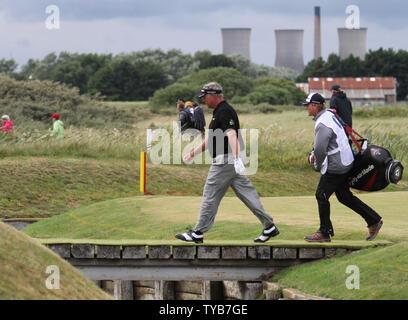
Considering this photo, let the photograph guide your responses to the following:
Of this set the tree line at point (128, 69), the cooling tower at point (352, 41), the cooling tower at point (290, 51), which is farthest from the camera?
the cooling tower at point (290, 51)

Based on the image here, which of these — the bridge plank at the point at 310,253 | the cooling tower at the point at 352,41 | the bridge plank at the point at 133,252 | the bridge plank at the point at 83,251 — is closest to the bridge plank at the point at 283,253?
the bridge plank at the point at 310,253

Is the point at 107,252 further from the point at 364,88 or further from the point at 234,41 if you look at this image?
the point at 234,41

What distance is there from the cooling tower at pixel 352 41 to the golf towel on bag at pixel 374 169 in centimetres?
15539

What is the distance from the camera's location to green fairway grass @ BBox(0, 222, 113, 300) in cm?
814

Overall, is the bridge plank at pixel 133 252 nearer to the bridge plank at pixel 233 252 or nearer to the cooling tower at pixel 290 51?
the bridge plank at pixel 233 252

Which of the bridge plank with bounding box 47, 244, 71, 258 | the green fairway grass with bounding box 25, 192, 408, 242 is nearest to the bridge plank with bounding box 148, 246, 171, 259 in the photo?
the bridge plank with bounding box 47, 244, 71, 258

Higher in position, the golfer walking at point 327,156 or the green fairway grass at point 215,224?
the golfer walking at point 327,156

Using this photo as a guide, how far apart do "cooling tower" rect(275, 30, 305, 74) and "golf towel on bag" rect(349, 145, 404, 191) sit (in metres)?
167

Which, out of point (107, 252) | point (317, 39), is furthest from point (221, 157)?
point (317, 39)

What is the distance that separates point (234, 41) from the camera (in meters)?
170

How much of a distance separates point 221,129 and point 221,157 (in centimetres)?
38

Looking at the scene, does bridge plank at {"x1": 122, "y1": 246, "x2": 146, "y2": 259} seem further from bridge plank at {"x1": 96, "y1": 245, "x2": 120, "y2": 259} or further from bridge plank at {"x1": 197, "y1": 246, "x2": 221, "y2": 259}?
bridge plank at {"x1": 197, "y1": 246, "x2": 221, "y2": 259}

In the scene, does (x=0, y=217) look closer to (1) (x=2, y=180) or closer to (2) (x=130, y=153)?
(1) (x=2, y=180)

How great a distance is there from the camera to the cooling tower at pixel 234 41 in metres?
170
